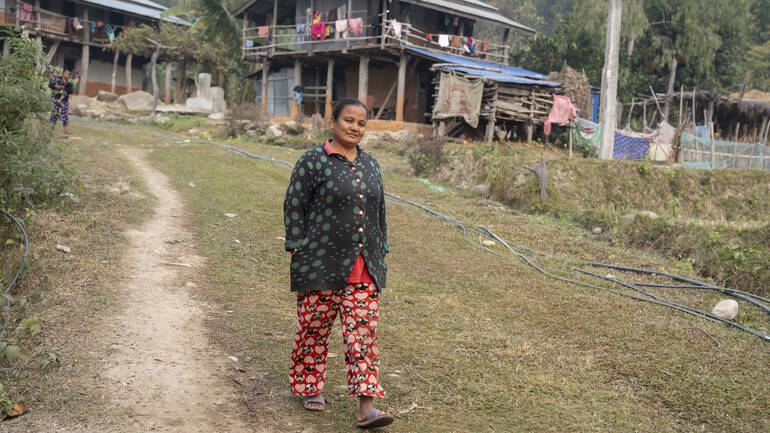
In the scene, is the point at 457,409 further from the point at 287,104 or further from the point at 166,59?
the point at 166,59

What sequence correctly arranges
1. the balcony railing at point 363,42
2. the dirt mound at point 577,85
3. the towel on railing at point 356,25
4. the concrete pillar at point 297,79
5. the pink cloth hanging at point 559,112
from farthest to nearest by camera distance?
the concrete pillar at point 297,79, the dirt mound at point 577,85, the towel on railing at point 356,25, the balcony railing at point 363,42, the pink cloth hanging at point 559,112

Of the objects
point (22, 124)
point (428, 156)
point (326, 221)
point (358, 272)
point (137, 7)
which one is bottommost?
point (358, 272)

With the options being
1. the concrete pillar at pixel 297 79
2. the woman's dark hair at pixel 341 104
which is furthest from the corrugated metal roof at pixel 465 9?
the woman's dark hair at pixel 341 104

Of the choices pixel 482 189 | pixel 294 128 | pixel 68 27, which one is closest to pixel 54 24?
pixel 68 27

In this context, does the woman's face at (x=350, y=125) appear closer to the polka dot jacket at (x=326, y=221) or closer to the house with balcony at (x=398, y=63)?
the polka dot jacket at (x=326, y=221)

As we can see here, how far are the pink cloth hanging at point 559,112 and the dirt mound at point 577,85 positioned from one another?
303cm

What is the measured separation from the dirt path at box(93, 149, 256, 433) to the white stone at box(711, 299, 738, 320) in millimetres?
4386

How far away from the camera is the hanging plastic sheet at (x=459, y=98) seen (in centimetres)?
1808

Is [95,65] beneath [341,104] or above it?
above

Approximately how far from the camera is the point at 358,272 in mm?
3135

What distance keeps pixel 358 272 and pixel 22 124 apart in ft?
16.1

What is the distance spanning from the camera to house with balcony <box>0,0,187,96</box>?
27.4 meters

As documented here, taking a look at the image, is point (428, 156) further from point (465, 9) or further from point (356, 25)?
point (465, 9)

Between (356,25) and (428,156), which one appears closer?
(428,156)
